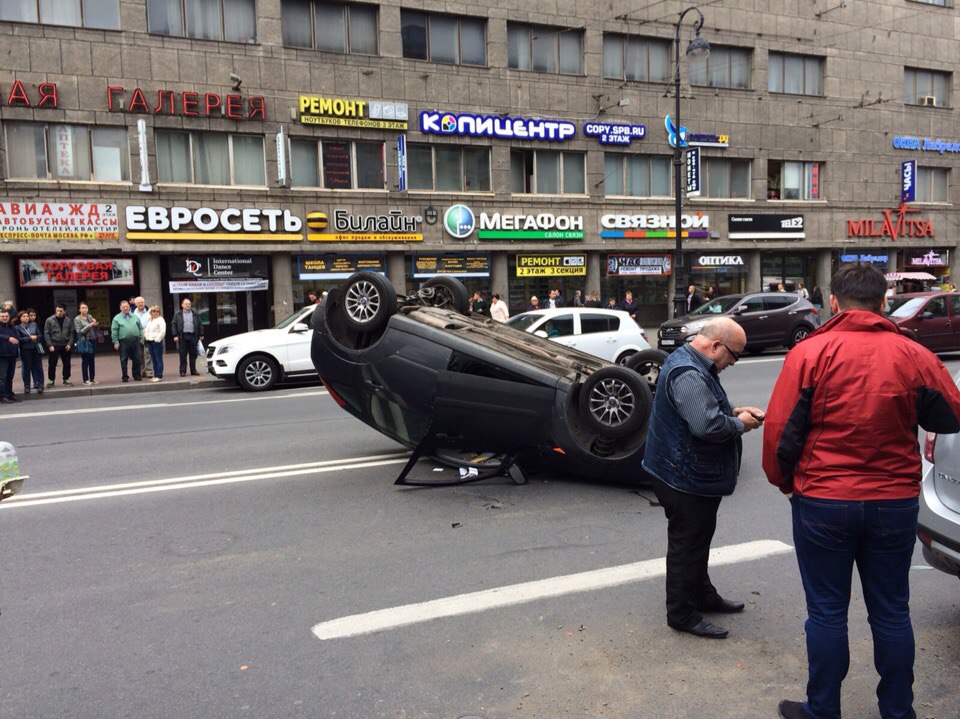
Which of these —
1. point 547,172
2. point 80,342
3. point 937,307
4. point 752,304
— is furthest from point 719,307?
point 80,342

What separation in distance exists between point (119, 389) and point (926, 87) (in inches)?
1425

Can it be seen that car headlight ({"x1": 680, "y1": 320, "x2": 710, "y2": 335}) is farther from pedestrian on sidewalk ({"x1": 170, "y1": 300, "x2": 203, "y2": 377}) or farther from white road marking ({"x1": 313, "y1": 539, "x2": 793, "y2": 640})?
white road marking ({"x1": 313, "y1": 539, "x2": 793, "y2": 640})

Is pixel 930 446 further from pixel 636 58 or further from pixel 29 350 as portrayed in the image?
pixel 636 58

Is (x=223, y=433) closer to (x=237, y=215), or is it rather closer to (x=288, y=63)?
(x=237, y=215)

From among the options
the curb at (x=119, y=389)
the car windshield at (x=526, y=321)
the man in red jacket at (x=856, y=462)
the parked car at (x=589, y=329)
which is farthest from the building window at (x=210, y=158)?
the man in red jacket at (x=856, y=462)

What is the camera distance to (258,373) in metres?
15.0

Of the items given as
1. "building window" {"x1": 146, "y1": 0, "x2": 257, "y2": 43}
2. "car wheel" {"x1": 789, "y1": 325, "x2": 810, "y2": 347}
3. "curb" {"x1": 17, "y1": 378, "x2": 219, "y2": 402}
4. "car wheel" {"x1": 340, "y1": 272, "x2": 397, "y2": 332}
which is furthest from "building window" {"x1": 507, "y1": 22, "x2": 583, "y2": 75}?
"car wheel" {"x1": 340, "y1": 272, "x2": 397, "y2": 332}

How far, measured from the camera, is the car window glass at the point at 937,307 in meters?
17.4

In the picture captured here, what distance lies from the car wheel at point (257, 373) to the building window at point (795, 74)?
2529 cm

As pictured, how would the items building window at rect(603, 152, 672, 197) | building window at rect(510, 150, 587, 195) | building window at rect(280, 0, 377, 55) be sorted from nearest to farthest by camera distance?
building window at rect(280, 0, 377, 55) < building window at rect(510, 150, 587, 195) < building window at rect(603, 152, 672, 197)

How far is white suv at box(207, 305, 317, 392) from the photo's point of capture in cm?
1480

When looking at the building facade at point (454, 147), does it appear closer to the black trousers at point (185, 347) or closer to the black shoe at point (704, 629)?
the black trousers at point (185, 347)

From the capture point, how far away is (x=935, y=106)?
34875 mm

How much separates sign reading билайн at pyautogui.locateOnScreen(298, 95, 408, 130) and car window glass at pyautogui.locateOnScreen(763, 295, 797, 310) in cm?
1250
